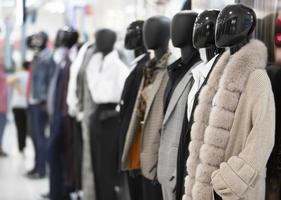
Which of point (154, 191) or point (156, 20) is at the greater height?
point (156, 20)

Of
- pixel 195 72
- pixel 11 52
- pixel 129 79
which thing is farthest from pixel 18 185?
pixel 11 52

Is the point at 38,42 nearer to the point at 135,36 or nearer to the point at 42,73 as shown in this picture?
the point at 42,73

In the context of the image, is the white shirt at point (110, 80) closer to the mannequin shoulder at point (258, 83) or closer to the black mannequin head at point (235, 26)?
the black mannequin head at point (235, 26)

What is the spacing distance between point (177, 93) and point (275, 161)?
0.73 m

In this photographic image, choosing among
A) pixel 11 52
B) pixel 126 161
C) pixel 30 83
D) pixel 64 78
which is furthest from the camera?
pixel 11 52

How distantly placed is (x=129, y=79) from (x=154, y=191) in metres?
0.84

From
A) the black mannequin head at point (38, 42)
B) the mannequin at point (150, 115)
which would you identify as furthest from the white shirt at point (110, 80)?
the black mannequin head at point (38, 42)

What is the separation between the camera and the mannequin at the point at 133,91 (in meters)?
3.44

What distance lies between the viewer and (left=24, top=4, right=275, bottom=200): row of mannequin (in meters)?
2.12

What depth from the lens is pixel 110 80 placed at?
399 cm

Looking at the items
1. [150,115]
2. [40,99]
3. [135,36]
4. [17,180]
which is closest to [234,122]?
[150,115]

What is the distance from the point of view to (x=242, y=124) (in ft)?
7.04

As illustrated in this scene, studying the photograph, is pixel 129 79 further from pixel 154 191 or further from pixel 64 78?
pixel 64 78

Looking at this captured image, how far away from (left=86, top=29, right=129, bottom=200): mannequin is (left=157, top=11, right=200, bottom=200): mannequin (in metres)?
1.16
